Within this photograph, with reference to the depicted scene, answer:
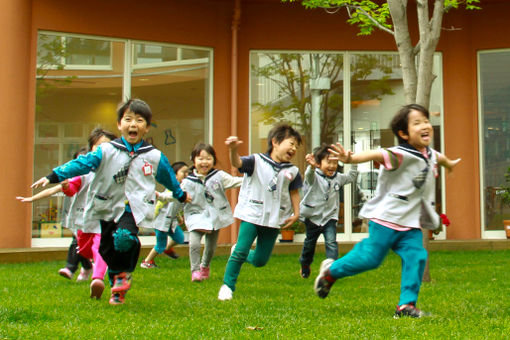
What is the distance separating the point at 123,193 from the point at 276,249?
6453mm

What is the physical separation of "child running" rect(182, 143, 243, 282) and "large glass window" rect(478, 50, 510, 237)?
6.73 meters

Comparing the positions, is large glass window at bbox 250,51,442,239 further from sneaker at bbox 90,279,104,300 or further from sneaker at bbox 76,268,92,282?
sneaker at bbox 90,279,104,300

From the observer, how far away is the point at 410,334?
419 cm

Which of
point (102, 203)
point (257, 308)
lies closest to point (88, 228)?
point (102, 203)

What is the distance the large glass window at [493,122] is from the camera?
13047 millimetres

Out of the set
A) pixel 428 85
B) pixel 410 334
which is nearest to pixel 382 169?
pixel 410 334

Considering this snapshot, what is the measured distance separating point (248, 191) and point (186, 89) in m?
6.47

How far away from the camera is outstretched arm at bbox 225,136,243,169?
5602 millimetres

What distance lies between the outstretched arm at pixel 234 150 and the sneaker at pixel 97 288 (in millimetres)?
1512

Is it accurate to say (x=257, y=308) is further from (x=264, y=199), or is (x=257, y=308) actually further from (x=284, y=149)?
(x=284, y=149)

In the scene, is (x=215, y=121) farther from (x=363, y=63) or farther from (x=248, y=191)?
(x=248, y=191)

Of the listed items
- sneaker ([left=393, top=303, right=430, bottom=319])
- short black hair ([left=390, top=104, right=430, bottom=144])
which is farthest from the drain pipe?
sneaker ([left=393, top=303, right=430, bottom=319])

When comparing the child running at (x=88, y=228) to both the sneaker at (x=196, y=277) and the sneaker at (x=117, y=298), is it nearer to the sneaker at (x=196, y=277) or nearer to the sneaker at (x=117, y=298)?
the sneaker at (x=117, y=298)

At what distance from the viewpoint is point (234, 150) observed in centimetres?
580
